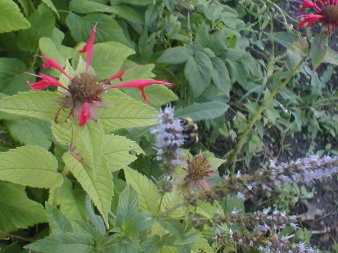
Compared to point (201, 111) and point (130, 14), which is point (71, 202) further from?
point (130, 14)

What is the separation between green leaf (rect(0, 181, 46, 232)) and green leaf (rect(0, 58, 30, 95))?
29 cm

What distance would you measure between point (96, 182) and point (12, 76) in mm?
600

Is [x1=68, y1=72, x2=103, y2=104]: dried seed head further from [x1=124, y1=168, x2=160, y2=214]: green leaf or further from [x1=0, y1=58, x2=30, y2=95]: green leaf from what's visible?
[x1=0, y1=58, x2=30, y2=95]: green leaf

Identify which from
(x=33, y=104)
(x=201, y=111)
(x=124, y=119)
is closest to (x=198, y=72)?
→ (x=201, y=111)

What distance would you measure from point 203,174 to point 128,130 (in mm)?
553

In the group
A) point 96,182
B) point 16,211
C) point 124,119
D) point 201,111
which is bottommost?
point 16,211

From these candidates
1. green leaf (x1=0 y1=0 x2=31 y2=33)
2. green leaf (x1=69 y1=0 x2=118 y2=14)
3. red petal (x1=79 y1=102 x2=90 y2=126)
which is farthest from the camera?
green leaf (x1=69 y1=0 x2=118 y2=14)

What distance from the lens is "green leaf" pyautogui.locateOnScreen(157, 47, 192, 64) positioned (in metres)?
1.62

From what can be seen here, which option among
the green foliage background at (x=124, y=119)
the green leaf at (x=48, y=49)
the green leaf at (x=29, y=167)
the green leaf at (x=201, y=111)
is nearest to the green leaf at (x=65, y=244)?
the green foliage background at (x=124, y=119)

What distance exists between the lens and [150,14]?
1.61 metres

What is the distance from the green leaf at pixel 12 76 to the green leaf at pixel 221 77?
2.18 feet

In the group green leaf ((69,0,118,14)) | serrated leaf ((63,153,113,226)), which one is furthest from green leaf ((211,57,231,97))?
serrated leaf ((63,153,113,226))

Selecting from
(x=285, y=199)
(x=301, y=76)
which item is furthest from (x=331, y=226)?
(x=301, y=76)

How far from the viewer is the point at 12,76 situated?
4.30 ft
